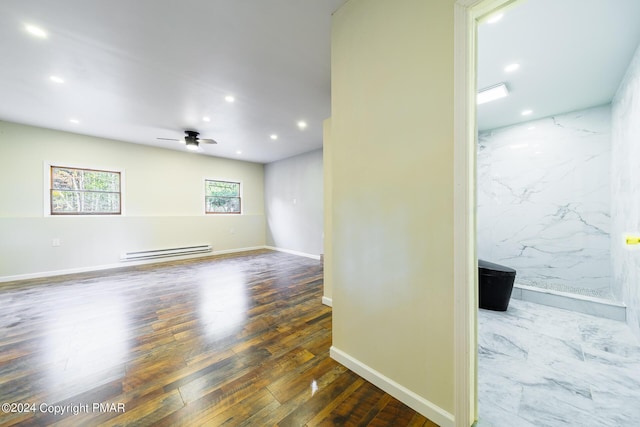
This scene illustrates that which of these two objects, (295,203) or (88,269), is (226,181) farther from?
(88,269)

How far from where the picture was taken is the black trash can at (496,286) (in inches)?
98.4

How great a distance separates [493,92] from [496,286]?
2110 millimetres

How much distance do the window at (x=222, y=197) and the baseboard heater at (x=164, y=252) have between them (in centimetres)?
102

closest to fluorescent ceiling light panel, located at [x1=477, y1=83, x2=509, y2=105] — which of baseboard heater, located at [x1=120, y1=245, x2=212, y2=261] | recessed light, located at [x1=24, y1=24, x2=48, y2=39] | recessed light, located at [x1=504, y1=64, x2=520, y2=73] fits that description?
recessed light, located at [x1=504, y1=64, x2=520, y2=73]

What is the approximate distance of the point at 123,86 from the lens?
2689mm

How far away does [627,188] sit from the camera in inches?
83.7

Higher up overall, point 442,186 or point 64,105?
point 64,105

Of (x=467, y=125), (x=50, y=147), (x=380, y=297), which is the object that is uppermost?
(x=50, y=147)

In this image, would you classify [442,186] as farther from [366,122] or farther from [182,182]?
[182,182]

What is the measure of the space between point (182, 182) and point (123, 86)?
320 cm

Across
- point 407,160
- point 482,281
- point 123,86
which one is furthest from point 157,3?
point 482,281

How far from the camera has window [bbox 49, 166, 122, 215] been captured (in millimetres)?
4207

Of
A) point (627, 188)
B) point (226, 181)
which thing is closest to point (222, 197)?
point (226, 181)

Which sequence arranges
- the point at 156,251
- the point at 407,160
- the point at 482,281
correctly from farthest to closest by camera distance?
the point at 156,251 < the point at 482,281 < the point at 407,160
